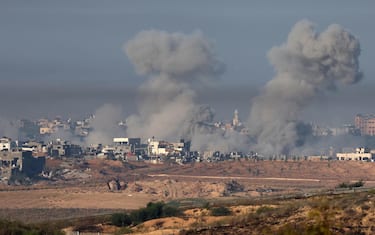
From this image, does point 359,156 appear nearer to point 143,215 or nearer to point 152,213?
point 152,213

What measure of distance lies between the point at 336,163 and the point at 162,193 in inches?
1450

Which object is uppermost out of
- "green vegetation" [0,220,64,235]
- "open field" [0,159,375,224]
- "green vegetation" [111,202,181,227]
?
"open field" [0,159,375,224]

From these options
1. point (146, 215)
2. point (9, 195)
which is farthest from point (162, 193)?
point (146, 215)

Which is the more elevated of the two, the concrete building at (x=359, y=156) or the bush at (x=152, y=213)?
the concrete building at (x=359, y=156)

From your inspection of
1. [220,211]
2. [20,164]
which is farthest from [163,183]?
[220,211]

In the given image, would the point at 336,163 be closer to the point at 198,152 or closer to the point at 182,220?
the point at 198,152

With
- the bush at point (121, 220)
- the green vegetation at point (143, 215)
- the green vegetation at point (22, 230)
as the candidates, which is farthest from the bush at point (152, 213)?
the green vegetation at point (22, 230)

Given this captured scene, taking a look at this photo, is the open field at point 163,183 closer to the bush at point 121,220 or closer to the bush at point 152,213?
the bush at point 152,213

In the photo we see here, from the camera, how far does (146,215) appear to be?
165 ft

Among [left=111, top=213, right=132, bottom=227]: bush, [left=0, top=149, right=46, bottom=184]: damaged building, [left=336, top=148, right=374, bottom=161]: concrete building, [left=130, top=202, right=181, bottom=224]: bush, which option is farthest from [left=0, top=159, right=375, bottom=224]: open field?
[left=111, top=213, right=132, bottom=227]: bush

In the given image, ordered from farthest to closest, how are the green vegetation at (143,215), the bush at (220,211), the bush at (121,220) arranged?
the green vegetation at (143,215), the bush at (121,220), the bush at (220,211)

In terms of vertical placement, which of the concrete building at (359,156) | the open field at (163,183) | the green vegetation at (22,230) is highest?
the concrete building at (359,156)

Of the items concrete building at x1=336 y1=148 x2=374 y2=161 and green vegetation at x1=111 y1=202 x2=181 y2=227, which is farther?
concrete building at x1=336 y1=148 x2=374 y2=161

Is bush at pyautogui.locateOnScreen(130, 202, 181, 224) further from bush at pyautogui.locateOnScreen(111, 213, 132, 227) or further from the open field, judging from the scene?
the open field
